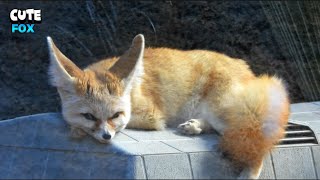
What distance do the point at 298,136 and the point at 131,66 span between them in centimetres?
139

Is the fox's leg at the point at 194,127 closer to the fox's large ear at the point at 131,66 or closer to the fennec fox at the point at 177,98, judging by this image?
the fennec fox at the point at 177,98

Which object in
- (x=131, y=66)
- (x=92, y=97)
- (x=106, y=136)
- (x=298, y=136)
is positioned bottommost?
(x=298, y=136)

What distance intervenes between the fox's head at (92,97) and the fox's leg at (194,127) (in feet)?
1.55

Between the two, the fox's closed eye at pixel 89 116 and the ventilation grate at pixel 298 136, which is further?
the ventilation grate at pixel 298 136

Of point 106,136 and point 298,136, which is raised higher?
point 106,136

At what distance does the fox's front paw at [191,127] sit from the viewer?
4.97 metres

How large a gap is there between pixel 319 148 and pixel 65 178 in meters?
1.88

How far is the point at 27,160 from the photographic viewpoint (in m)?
4.68

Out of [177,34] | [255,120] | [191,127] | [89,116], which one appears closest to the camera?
[89,116]

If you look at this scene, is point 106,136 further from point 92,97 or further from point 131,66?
point 131,66

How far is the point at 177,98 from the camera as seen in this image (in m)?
5.35

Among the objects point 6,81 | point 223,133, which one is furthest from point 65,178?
point 6,81

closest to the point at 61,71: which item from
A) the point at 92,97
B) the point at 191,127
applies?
the point at 92,97

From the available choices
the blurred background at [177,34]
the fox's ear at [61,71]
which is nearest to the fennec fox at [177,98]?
the fox's ear at [61,71]
